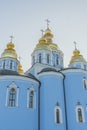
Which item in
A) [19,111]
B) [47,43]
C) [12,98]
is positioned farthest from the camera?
[47,43]

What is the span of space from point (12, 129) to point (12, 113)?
45.8 inches

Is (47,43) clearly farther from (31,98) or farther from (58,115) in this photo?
(58,115)

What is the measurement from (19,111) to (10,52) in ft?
36.8

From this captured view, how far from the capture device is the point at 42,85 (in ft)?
59.7

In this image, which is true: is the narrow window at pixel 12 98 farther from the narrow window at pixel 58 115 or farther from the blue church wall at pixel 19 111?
the narrow window at pixel 58 115

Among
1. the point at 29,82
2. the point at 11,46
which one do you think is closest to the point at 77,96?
the point at 29,82

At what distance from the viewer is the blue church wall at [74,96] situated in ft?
55.5

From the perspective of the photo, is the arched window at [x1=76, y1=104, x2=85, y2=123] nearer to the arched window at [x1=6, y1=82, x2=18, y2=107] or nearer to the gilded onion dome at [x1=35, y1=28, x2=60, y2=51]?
the arched window at [x1=6, y1=82, x2=18, y2=107]

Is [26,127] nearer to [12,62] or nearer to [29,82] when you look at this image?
[29,82]

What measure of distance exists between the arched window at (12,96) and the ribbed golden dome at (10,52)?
9166mm

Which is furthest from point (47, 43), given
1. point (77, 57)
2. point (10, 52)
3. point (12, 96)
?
point (12, 96)

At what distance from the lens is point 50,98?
56.7ft

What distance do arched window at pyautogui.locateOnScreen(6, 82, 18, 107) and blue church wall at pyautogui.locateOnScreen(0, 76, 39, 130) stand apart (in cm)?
20

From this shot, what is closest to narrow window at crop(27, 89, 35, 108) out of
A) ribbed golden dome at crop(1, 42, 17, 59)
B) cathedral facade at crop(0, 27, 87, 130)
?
cathedral facade at crop(0, 27, 87, 130)
